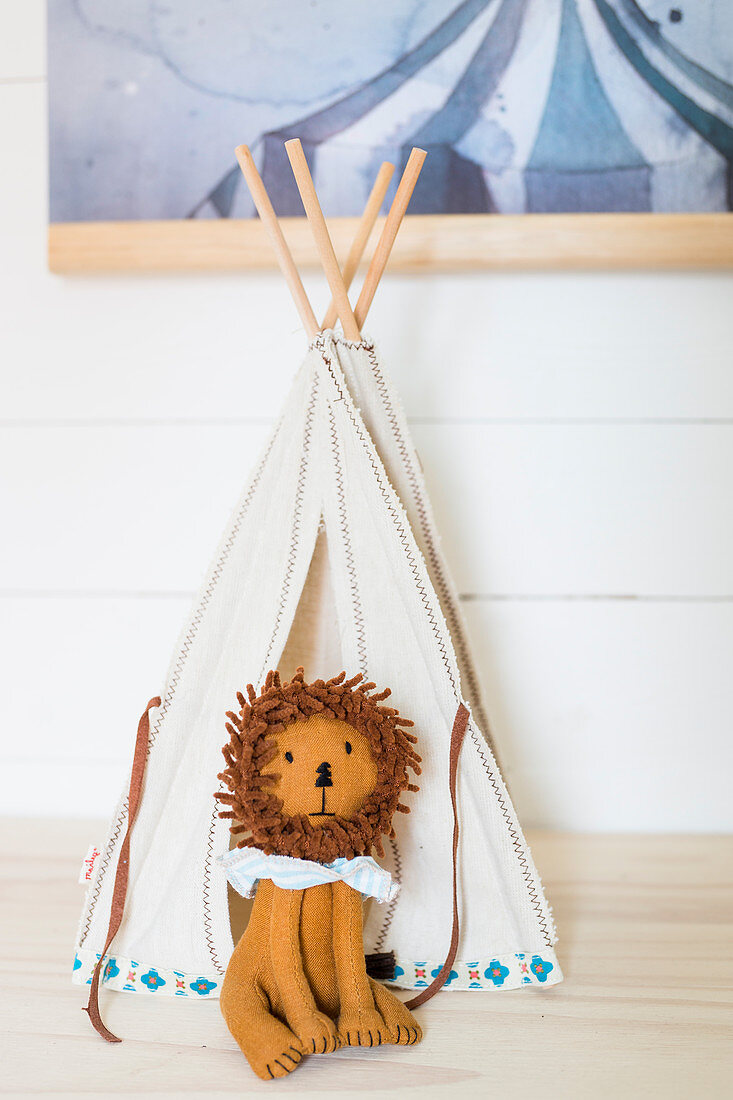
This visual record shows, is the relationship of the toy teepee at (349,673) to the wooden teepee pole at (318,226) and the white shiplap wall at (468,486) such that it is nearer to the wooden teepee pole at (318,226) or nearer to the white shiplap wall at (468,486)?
the wooden teepee pole at (318,226)

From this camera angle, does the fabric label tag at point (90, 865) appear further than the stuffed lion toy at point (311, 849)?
Yes

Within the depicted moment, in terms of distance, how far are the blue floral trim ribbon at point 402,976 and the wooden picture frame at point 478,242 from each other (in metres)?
0.69

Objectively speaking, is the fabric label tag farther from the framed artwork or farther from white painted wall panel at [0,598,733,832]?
the framed artwork

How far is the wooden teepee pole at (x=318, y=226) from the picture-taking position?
704 millimetres

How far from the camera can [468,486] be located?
974 mm

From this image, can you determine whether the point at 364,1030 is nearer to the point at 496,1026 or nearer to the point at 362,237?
the point at 496,1026

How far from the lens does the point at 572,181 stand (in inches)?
36.4

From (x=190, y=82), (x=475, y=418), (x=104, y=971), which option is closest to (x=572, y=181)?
(x=475, y=418)

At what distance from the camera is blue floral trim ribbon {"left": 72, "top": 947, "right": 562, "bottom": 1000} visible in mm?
659

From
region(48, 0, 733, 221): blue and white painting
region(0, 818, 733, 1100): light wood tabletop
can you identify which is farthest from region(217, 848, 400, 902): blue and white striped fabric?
region(48, 0, 733, 221): blue and white painting

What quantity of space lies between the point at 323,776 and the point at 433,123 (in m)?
0.72

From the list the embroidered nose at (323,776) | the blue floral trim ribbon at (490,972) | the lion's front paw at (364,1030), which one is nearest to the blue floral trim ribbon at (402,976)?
the blue floral trim ribbon at (490,972)

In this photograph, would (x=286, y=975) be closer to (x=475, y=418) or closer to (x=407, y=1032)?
(x=407, y=1032)

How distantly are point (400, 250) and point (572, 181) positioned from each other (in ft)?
0.67
